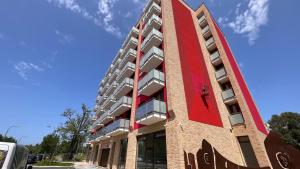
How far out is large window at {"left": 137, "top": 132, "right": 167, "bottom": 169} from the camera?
42.7ft

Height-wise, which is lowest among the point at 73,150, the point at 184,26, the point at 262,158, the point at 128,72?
the point at 262,158

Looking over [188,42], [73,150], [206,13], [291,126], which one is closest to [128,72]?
[188,42]

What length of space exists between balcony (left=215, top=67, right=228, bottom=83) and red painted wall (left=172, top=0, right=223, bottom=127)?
1830mm

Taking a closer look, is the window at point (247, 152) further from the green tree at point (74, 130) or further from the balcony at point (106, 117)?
the green tree at point (74, 130)

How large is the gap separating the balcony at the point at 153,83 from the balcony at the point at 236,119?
8183 millimetres

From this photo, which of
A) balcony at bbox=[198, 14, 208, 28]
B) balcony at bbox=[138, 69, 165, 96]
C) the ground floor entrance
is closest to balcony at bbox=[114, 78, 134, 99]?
balcony at bbox=[138, 69, 165, 96]

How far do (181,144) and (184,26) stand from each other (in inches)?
577

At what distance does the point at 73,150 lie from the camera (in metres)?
51.4

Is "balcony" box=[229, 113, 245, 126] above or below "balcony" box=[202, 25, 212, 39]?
below

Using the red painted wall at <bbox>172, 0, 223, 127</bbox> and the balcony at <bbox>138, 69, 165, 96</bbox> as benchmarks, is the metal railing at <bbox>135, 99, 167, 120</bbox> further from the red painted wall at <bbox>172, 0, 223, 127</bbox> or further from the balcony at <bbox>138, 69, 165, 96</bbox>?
the red painted wall at <bbox>172, 0, 223, 127</bbox>

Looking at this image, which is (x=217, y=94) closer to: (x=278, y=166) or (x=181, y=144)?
(x=181, y=144)

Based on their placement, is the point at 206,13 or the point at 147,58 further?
the point at 206,13

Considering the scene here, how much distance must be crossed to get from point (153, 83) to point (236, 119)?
363 inches

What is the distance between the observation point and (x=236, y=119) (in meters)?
16.6
